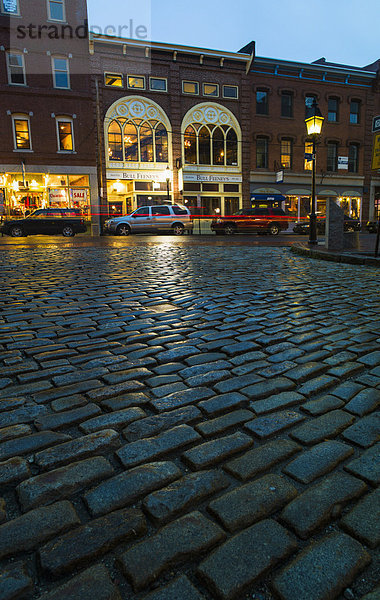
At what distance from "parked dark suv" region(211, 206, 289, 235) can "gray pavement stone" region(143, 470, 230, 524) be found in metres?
22.6

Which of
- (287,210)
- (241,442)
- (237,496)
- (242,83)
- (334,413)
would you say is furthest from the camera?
(287,210)

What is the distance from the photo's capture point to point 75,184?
2580cm

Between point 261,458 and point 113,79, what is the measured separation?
29.4 meters

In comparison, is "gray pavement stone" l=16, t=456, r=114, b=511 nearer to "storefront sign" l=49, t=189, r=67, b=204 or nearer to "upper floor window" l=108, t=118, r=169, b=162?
"storefront sign" l=49, t=189, r=67, b=204

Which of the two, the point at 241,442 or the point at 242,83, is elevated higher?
the point at 242,83

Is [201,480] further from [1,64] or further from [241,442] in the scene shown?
[1,64]

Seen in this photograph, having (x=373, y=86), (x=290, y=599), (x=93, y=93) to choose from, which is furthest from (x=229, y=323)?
(x=373, y=86)

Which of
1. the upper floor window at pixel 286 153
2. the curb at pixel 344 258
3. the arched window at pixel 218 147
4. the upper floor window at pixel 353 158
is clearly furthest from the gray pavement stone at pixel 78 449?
the upper floor window at pixel 353 158

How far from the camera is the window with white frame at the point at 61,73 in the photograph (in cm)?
2424

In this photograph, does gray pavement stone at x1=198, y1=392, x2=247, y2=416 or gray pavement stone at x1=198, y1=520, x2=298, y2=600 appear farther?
gray pavement stone at x1=198, y1=392, x2=247, y2=416

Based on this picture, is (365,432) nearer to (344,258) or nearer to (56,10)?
(344,258)

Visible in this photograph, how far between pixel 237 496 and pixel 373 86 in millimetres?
39041

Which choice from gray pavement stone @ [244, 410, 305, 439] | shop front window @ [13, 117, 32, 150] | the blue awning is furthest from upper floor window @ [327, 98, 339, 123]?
gray pavement stone @ [244, 410, 305, 439]

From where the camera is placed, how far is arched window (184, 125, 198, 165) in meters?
28.5
